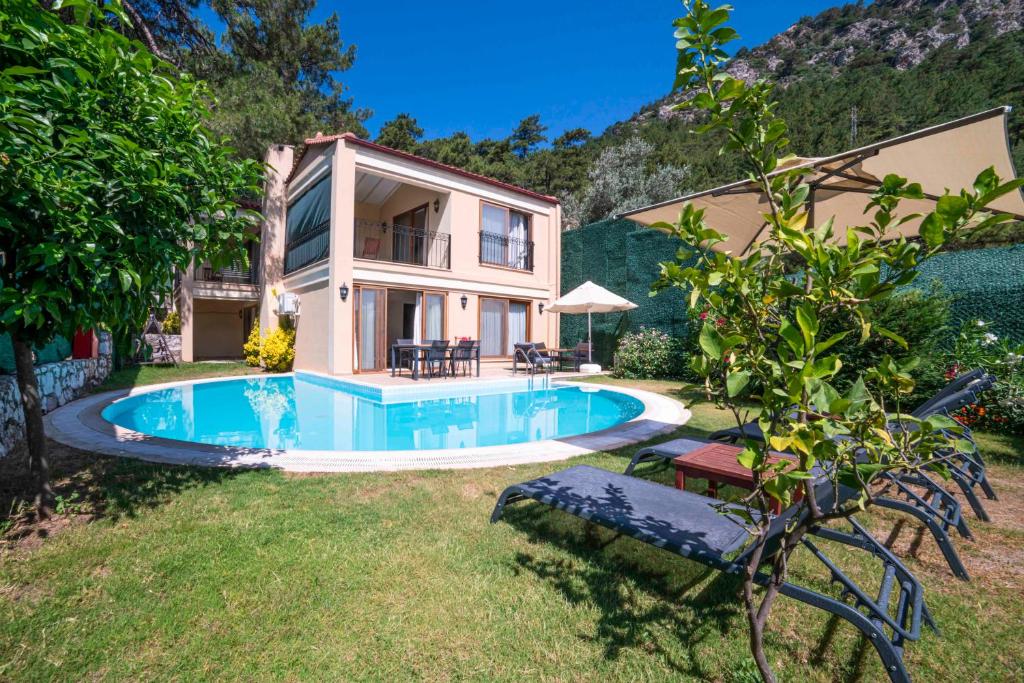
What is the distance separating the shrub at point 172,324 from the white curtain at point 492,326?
10847 millimetres

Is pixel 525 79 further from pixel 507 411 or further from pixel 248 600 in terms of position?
pixel 248 600

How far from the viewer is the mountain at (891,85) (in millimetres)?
26672

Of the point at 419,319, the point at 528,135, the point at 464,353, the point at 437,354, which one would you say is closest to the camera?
the point at 437,354

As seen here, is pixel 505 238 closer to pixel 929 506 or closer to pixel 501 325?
pixel 501 325

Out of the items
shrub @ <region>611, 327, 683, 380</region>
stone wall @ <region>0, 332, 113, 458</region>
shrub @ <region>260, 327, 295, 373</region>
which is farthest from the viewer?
shrub @ <region>260, 327, 295, 373</region>

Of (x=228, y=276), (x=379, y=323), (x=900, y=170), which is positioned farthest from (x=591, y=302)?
(x=228, y=276)

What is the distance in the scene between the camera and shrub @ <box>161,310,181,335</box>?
17.2 metres

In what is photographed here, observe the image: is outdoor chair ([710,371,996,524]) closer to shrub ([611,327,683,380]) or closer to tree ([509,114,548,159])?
shrub ([611,327,683,380])

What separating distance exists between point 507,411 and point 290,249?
36.2ft

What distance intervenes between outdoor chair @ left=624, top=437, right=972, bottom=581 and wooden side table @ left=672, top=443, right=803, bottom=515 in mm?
241

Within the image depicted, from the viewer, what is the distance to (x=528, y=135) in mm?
36000

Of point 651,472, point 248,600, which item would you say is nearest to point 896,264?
point 248,600

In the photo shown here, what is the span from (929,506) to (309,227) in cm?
1550

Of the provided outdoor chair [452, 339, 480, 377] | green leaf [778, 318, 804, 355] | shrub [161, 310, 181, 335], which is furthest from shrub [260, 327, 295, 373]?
green leaf [778, 318, 804, 355]
